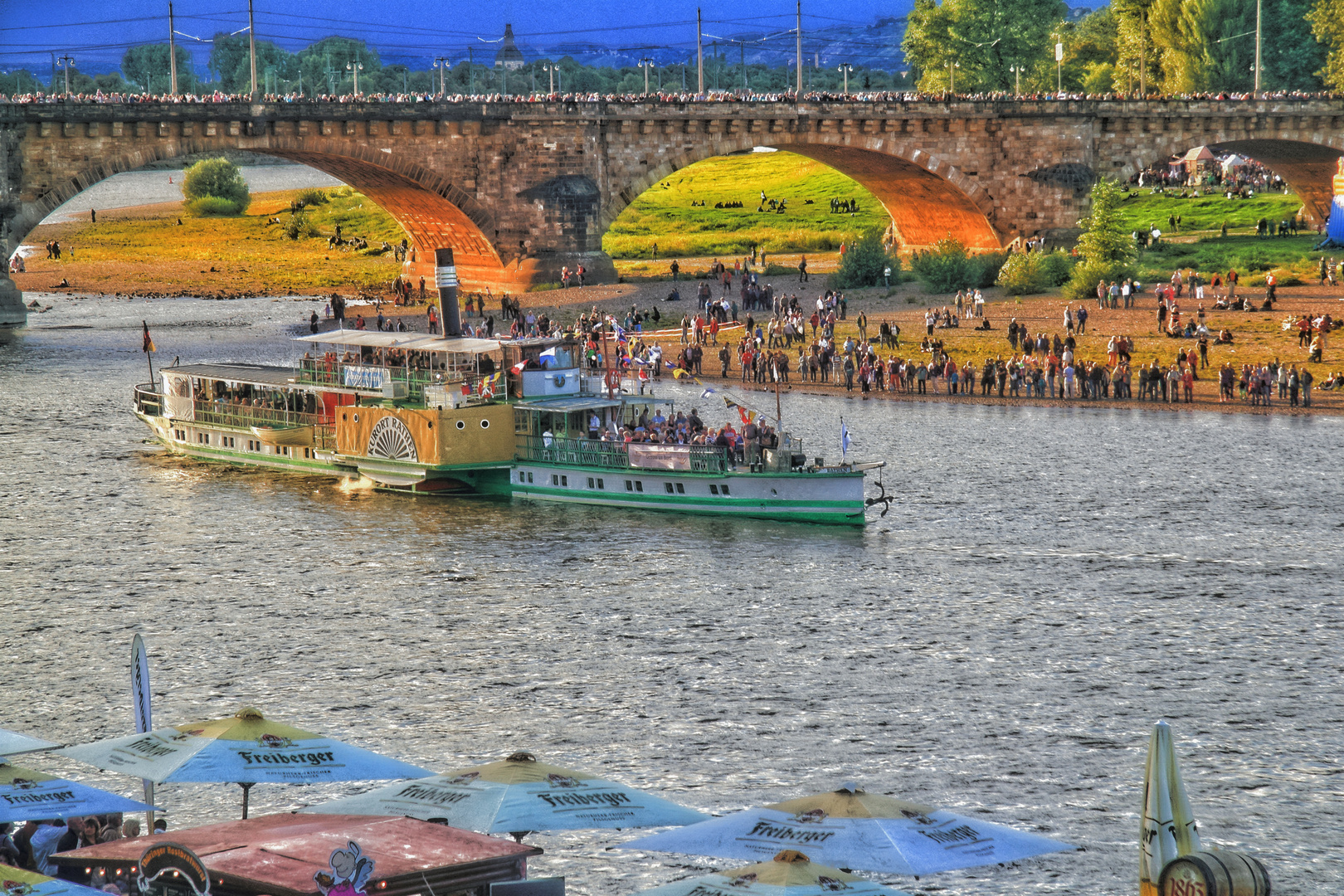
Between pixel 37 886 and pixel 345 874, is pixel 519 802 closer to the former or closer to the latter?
pixel 345 874

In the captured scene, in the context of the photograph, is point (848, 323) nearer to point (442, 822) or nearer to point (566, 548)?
point (566, 548)

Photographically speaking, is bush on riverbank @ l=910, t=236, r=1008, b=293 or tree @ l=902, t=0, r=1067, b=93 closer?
bush on riverbank @ l=910, t=236, r=1008, b=293

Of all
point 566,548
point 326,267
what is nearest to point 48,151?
point 326,267

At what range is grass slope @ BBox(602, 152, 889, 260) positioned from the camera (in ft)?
376

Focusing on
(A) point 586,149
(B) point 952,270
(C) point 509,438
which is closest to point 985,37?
(A) point 586,149

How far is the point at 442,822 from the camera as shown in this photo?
17.5 metres

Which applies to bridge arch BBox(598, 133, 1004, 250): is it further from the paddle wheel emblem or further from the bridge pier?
the paddle wheel emblem

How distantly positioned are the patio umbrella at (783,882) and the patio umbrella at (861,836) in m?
0.31

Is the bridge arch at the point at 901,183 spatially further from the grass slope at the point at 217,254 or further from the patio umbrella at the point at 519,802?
the patio umbrella at the point at 519,802

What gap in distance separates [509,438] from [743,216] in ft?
263

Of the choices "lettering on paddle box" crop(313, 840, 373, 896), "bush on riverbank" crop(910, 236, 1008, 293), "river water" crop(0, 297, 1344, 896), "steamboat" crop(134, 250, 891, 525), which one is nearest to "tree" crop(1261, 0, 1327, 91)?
"bush on riverbank" crop(910, 236, 1008, 293)

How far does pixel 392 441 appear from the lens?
167 ft

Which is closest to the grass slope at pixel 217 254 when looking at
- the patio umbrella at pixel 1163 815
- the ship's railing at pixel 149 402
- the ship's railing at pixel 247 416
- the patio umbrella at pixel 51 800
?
the ship's railing at pixel 149 402

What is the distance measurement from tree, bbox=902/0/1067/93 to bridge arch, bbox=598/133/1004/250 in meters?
24.1
